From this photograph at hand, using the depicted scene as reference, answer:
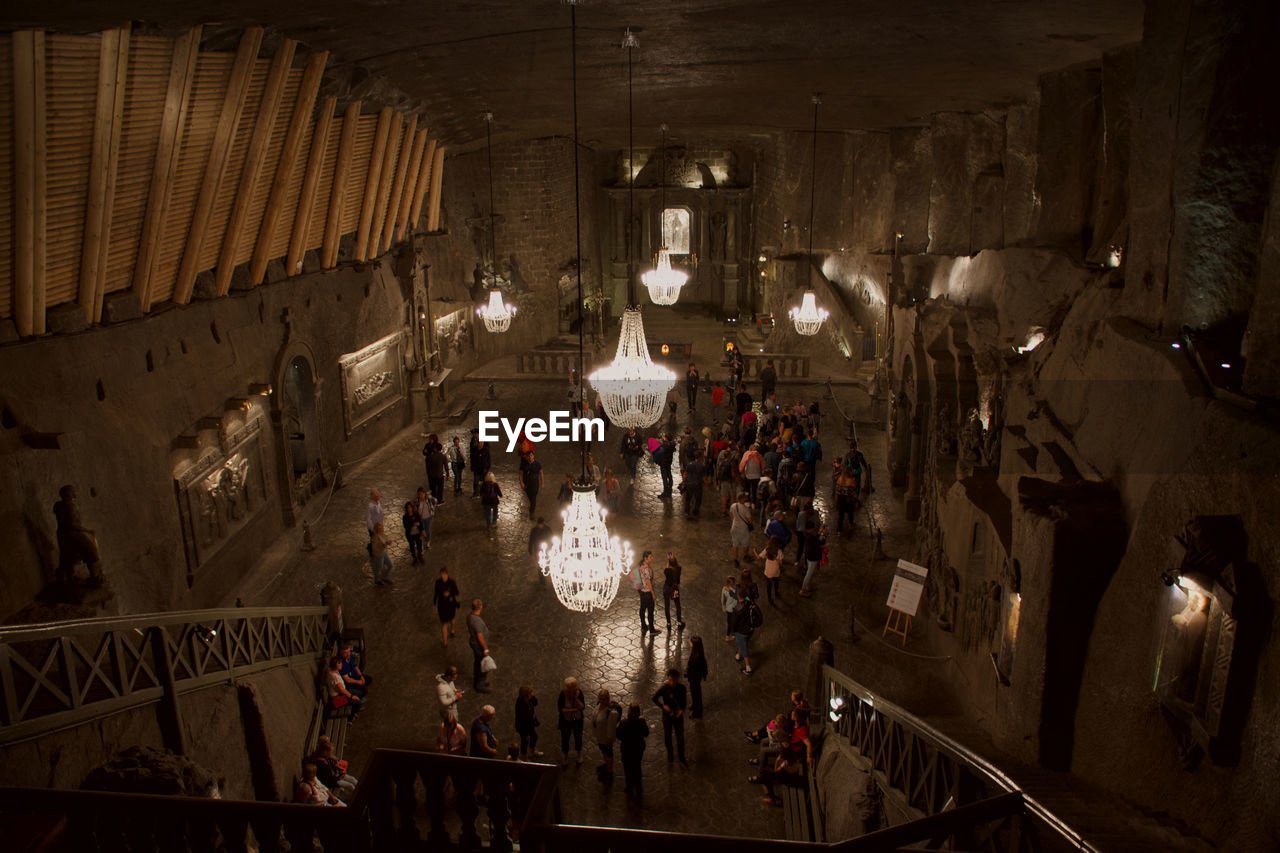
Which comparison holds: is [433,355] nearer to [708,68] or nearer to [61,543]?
[708,68]

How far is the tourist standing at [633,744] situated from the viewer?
24.8 ft

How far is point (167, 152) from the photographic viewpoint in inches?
332

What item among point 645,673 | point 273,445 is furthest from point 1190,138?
point 273,445

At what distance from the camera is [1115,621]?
612cm

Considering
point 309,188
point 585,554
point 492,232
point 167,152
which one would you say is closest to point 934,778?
point 585,554

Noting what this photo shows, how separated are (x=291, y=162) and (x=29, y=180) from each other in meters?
4.13

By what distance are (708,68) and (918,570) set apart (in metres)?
7.27

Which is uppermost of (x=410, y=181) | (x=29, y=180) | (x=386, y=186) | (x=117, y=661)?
(x=410, y=181)

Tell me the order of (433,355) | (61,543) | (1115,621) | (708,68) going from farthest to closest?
1. (433,355)
2. (708,68)
3. (61,543)
4. (1115,621)

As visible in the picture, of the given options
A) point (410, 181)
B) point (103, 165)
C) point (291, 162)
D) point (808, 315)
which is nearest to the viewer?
point (103, 165)

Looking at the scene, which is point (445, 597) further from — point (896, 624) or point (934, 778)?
point (934, 778)

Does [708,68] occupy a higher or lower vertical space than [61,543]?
higher

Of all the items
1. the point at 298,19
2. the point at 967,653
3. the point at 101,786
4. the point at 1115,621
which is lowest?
the point at 967,653

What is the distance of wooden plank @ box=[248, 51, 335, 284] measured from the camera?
404 inches
